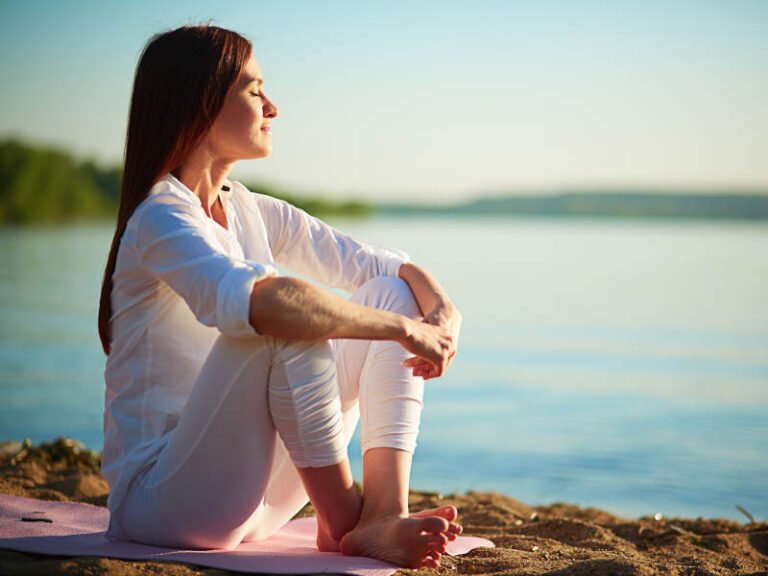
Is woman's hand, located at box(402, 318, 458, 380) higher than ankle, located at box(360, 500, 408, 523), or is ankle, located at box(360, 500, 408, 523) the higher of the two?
woman's hand, located at box(402, 318, 458, 380)

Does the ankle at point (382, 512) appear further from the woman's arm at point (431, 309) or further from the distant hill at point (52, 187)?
the distant hill at point (52, 187)

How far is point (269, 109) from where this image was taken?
2.16 metres

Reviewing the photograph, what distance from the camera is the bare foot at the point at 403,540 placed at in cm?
193

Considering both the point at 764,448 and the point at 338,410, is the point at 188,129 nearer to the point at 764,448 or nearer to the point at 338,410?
the point at 338,410

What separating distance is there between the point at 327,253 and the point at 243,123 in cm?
51

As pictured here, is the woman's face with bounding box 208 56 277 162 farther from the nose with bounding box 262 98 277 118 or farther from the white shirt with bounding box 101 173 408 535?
the white shirt with bounding box 101 173 408 535

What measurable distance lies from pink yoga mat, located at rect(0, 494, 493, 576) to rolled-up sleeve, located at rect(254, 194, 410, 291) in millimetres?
681

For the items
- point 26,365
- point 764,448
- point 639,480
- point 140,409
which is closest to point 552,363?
point 764,448

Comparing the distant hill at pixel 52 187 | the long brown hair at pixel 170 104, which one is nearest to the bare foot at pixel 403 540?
the long brown hair at pixel 170 104

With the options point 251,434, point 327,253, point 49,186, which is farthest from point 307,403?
point 49,186

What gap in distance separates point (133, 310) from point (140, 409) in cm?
20

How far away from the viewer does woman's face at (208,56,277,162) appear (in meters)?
2.05

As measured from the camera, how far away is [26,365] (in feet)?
23.3

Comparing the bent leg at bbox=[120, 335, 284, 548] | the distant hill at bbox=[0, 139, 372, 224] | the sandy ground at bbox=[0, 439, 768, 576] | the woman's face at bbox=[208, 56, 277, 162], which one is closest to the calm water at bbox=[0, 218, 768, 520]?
the sandy ground at bbox=[0, 439, 768, 576]
